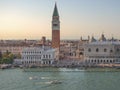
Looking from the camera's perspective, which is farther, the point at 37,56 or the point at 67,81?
the point at 37,56

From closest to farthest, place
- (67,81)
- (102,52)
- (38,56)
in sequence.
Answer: (67,81)
(38,56)
(102,52)

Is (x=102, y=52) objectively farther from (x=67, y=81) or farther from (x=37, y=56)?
(x=67, y=81)

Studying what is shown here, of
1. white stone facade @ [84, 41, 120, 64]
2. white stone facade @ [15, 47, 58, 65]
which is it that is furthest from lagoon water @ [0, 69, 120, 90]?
white stone facade @ [84, 41, 120, 64]

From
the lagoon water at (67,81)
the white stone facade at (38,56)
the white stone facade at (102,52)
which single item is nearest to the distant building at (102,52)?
the white stone facade at (102,52)

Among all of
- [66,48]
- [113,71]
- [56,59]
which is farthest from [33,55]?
[66,48]

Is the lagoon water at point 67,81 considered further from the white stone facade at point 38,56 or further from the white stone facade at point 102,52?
the white stone facade at point 102,52

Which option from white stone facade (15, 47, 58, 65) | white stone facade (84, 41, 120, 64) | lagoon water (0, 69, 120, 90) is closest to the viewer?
lagoon water (0, 69, 120, 90)

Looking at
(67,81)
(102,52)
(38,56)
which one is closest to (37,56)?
(38,56)

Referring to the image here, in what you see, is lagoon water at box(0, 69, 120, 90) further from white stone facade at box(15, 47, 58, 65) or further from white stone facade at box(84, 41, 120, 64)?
white stone facade at box(84, 41, 120, 64)
